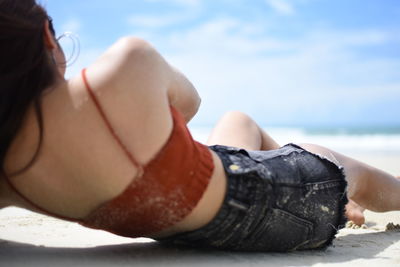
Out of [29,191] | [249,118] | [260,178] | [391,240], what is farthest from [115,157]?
[391,240]

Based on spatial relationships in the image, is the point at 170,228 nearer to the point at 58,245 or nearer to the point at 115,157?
the point at 115,157

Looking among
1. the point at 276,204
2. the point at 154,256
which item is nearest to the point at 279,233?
the point at 276,204

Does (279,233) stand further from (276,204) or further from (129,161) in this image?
(129,161)

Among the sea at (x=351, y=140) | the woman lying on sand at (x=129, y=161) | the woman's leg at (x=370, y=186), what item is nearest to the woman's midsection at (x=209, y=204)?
the woman lying on sand at (x=129, y=161)

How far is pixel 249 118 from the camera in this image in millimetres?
2977

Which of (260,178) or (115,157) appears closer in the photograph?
(115,157)

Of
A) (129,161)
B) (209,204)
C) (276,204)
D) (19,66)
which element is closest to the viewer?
(19,66)

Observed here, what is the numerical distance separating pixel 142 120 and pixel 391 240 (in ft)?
5.99

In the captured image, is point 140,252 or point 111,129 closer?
point 111,129

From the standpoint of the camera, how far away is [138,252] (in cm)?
229

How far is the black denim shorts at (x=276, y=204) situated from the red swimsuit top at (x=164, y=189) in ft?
0.49

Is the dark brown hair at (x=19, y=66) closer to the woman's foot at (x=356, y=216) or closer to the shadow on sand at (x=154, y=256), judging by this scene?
the shadow on sand at (x=154, y=256)

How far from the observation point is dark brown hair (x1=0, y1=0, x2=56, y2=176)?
5.35 ft

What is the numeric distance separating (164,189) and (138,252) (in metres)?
0.59
